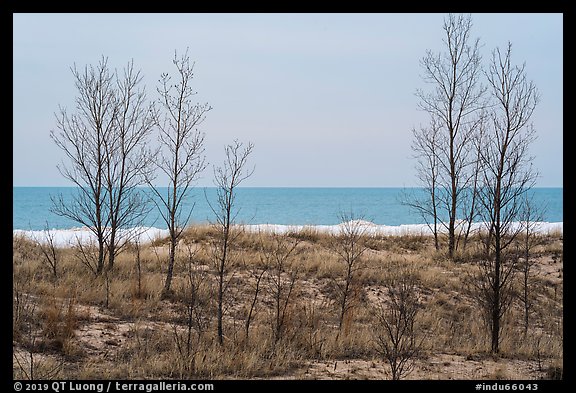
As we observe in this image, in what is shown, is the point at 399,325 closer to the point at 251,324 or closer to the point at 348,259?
the point at 251,324

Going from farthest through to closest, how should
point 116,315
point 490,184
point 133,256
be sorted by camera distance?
1. point 133,256
2. point 116,315
3. point 490,184

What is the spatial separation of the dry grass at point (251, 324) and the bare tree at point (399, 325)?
9.5 inches

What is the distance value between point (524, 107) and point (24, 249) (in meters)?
14.9

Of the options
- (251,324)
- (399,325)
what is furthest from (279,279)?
(399,325)

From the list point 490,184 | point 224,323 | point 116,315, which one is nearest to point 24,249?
point 116,315

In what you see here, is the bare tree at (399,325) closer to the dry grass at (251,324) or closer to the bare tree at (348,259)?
the dry grass at (251,324)

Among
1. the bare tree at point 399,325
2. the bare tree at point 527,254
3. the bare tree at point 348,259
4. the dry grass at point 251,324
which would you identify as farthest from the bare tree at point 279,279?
the bare tree at point 527,254

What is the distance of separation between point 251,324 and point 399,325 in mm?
4513

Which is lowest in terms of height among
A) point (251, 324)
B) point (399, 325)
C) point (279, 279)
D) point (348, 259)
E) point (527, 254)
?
point (251, 324)

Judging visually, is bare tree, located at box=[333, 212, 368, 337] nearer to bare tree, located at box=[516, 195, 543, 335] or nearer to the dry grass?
the dry grass

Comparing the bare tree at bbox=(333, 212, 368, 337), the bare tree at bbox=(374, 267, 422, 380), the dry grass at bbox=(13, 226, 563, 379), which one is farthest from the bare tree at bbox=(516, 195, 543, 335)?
the bare tree at bbox=(333, 212, 368, 337)

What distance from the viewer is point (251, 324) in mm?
11852
